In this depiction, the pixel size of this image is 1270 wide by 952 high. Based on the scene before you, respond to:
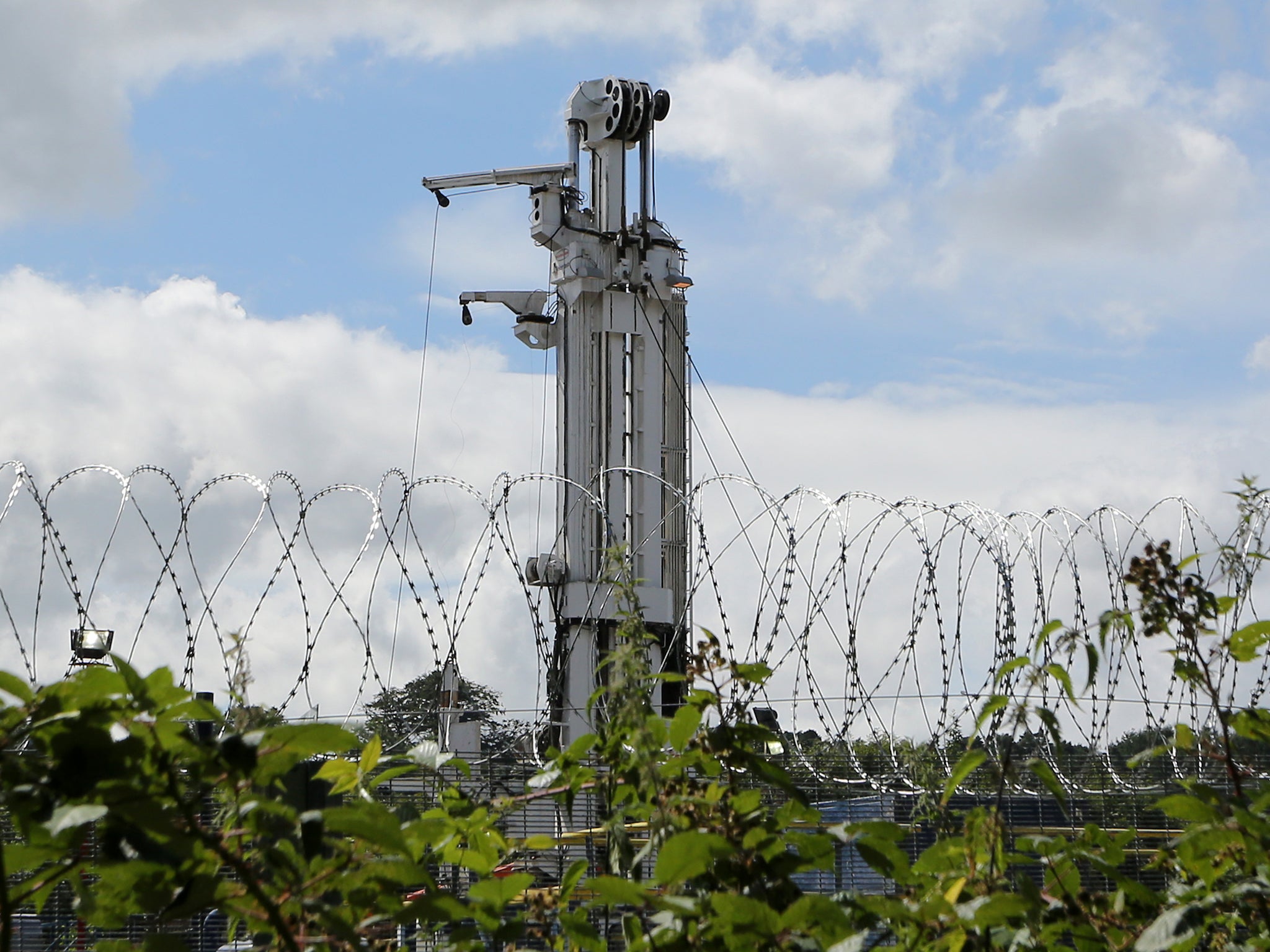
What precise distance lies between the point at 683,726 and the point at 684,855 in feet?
1.19

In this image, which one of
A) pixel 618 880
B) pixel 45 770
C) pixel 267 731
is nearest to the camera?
pixel 45 770

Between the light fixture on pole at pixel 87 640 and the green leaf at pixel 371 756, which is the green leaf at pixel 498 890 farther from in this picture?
the light fixture on pole at pixel 87 640

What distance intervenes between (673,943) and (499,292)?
23.5 meters

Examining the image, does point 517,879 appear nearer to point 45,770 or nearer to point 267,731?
point 267,731

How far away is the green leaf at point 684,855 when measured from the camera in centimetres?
161

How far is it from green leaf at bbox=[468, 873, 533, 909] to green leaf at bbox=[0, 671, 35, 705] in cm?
71

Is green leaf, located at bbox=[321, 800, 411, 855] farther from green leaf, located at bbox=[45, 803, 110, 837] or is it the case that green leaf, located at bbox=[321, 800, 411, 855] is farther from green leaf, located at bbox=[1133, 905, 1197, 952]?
green leaf, located at bbox=[1133, 905, 1197, 952]

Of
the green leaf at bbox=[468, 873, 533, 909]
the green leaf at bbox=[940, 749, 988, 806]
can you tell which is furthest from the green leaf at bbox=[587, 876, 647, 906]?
the green leaf at bbox=[940, 749, 988, 806]

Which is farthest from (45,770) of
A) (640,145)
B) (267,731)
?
(640,145)

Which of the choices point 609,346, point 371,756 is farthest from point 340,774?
point 609,346

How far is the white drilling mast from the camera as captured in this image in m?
22.7

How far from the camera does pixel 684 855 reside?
1.61 meters

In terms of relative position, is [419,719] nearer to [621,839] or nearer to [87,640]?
[87,640]

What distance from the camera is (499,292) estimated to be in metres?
24.8
